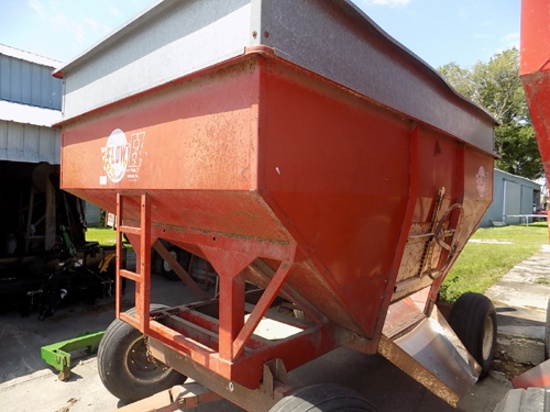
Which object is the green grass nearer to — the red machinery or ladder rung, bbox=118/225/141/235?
the red machinery

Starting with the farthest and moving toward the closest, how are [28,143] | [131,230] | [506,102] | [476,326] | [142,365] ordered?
1. [506,102]
2. [28,143]
3. [476,326]
4. [142,365]
5. [131,230]

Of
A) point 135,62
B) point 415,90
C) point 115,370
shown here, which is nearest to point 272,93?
point 135,62

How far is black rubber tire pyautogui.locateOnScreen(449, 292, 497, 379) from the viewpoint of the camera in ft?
11.4

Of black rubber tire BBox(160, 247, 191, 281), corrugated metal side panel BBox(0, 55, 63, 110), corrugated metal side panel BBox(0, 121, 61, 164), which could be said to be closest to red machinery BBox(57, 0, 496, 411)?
corrugated metal side panel BBox(0, 121, 61, 164)

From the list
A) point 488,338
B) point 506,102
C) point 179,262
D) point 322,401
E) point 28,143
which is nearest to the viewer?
point 322,401

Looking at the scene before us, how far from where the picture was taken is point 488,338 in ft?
12.5

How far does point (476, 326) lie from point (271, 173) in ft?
9.94

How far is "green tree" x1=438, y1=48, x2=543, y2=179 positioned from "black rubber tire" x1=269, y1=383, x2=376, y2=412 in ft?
96.8

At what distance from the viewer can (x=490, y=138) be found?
390cm

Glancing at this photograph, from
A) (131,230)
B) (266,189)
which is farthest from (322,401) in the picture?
(131,230)

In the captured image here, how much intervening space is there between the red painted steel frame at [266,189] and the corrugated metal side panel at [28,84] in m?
4.88

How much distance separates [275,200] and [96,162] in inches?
67.2

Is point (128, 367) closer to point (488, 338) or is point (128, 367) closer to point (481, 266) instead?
point (488, 338)

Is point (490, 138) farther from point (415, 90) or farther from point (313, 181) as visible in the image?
point (313, 181)
